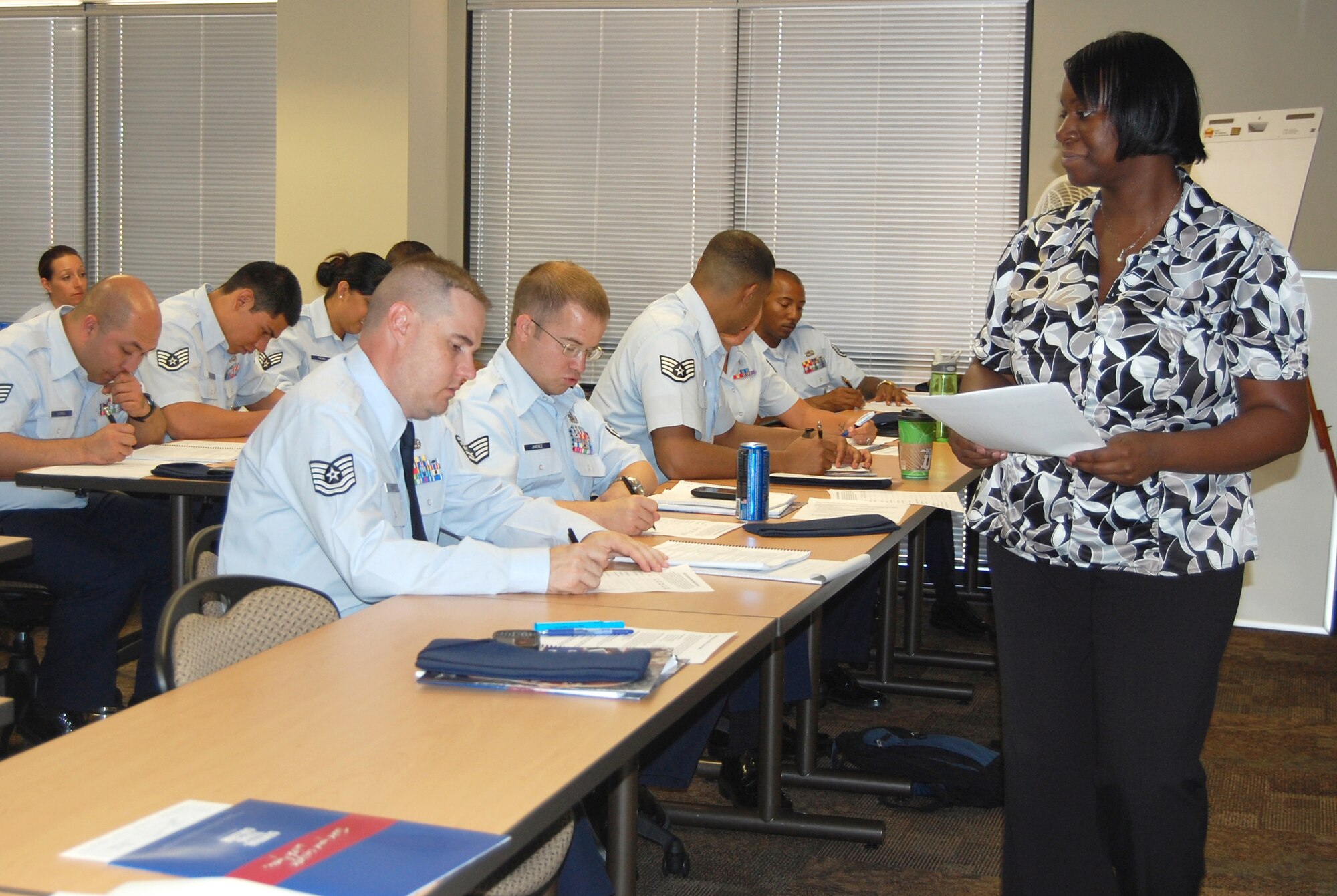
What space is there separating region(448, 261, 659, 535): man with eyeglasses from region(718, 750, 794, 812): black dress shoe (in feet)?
2.52

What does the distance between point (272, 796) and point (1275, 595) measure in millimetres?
4841

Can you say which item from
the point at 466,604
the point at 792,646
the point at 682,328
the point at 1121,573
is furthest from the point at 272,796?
the point at 682,328

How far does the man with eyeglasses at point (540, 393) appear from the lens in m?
2.97

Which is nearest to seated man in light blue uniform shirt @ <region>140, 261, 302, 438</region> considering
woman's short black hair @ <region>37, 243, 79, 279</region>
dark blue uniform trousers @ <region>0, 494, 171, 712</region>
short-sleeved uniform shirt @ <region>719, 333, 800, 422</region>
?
dark blue uniform trousers @ <region>0, 494, 171, 712</region>

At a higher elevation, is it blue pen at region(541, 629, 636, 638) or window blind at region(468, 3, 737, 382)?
window blind at region(468, 3, 737, 382)

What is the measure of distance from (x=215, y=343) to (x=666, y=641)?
10.9 feet

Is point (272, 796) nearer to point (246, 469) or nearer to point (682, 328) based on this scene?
point (246, 469)

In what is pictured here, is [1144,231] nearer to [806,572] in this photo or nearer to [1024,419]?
[1024,419]

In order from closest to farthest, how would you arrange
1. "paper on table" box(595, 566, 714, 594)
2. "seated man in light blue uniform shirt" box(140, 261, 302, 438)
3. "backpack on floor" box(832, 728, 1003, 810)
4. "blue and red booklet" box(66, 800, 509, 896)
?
"blue and red booklet" box(66, 800, 509, 896), "paper on table" box(595, 566, 714, 594), "backpack on floor" box(832, 728, 1003, 810), "seated man in light blue uniform shirt" box(140, 261, 302, 438)

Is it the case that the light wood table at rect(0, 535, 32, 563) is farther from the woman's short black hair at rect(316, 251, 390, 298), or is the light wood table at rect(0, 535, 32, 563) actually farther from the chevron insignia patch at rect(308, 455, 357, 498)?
the woman's short black hair at rect(316, 251, 390, 298)

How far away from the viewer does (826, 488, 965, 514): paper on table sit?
3.04m

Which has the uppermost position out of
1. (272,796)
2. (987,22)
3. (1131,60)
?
(987,22)

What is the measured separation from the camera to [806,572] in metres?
2.19

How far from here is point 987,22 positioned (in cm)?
586
